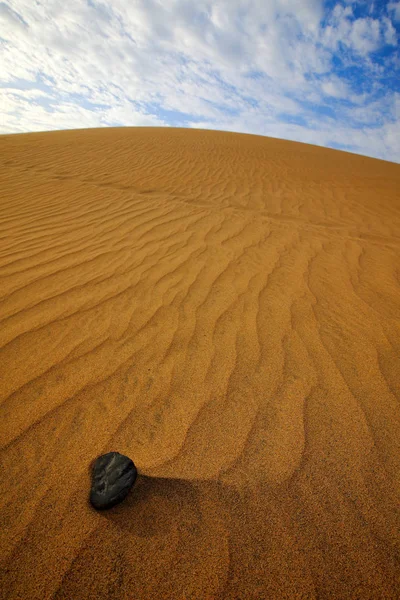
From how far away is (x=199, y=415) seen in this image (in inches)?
53.5

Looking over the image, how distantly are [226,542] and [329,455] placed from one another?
22.3 inches

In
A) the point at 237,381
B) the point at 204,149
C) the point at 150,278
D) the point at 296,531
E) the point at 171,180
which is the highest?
the point at 204,149

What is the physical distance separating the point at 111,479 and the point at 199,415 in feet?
1.53

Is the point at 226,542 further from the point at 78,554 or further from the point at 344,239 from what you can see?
the point at 344,239

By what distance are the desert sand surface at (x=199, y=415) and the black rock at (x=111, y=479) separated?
0.15 ft

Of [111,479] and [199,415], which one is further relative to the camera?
[199,415]

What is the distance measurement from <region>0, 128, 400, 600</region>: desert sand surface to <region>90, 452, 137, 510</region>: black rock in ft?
0.15

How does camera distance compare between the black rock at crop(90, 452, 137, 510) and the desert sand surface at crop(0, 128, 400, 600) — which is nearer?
the desert sand surface at crop(0, 128, 400, 600)

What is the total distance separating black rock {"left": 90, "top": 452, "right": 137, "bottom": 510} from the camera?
1006 millimetres

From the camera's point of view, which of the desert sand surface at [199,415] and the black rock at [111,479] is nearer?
the desert sand surface at [199,415]

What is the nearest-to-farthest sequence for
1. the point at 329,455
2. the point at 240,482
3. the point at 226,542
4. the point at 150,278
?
the point at 226,542 → the point at 240,482 → the point at 329,455 → the point at 150,278

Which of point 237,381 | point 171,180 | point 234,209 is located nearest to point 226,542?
point 237,381

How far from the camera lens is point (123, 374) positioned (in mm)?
1563

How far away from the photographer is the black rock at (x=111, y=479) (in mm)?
1006
